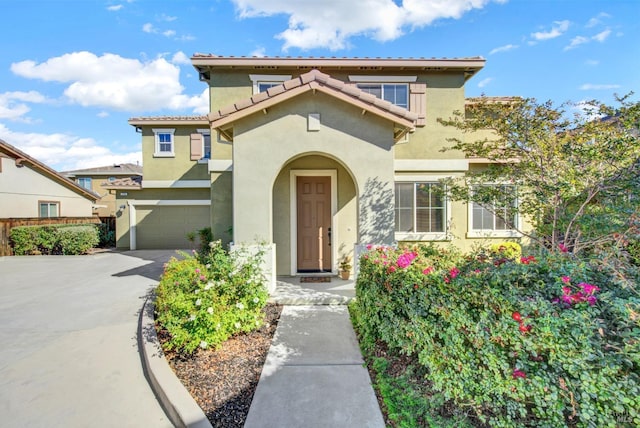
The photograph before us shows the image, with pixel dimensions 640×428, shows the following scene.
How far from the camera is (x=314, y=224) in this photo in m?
8.92

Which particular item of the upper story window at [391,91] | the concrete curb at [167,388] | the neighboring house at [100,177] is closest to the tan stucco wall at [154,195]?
the upper story window at [391,91]

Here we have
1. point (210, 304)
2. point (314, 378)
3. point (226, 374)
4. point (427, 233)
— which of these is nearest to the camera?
point (314, 378)

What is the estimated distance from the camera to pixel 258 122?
22.6ft

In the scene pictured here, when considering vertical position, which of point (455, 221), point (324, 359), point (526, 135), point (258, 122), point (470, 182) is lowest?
point (324, 359)

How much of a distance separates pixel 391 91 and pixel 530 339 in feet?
30.8

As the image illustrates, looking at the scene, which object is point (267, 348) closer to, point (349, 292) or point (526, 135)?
point (349, 292)

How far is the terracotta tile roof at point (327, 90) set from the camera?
21.8 ft

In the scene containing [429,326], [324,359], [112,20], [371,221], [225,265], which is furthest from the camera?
[112,20]

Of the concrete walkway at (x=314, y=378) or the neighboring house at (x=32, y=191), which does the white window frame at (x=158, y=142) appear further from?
the concrete walkway at (x=314, y=378)

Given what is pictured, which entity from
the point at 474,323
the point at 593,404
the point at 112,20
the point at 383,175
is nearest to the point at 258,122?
the point at 383,175

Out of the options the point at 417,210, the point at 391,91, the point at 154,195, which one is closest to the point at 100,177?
the point at 154,195

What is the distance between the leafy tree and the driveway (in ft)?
21.3

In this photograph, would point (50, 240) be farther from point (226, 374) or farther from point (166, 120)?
point (226, 374)

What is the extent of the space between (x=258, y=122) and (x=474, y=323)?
20.2ft
